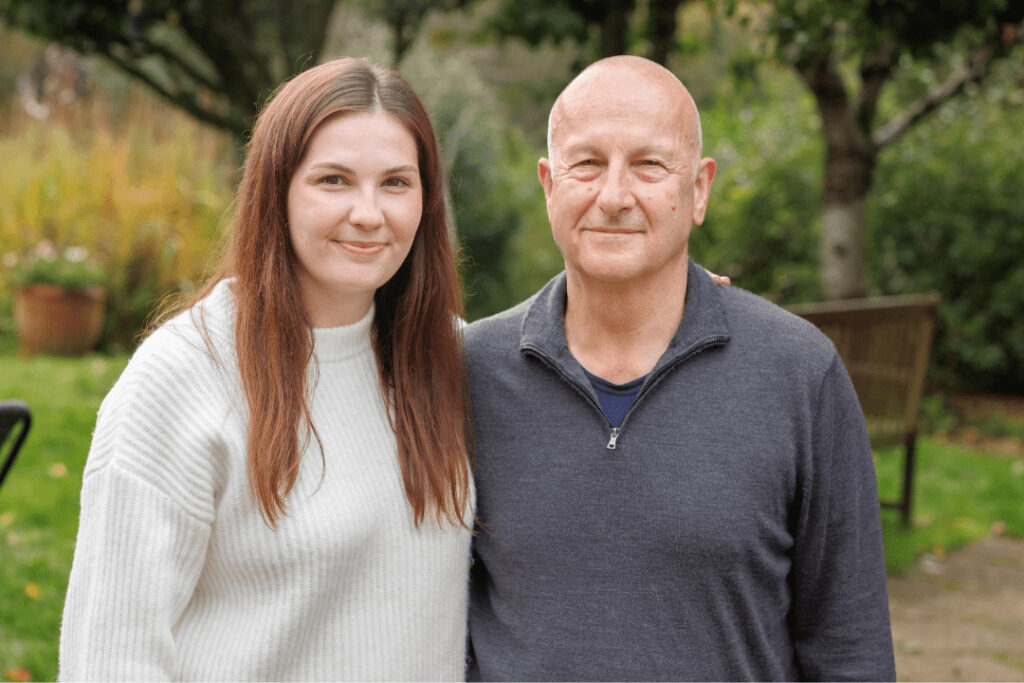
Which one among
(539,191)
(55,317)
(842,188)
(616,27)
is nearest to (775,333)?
(616,27)

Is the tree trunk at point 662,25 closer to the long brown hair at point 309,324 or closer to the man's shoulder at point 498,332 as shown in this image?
the man's shoulder at point 498,332

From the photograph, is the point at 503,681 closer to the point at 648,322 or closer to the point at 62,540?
the point at 648,322

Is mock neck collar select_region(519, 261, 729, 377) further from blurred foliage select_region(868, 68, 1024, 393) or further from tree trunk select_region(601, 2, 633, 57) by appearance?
blurred foliage select_region(868, 68, 1024, 393)

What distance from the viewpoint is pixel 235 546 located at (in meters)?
1.82

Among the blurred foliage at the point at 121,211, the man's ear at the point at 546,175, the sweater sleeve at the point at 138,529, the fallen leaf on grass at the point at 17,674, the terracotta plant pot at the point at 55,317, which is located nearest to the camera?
the sweater sleeve at the point at 138,529

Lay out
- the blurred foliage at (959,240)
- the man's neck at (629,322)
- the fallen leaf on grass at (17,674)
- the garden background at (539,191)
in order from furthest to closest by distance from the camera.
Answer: the blurred foliage at (959,240)
the garden background at (539,191)
the fallen leaf on grass at (17,674)
the man's neck at (629,322)

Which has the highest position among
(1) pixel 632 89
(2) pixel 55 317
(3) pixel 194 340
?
(1) pixel 632 89

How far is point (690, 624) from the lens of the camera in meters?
1.98

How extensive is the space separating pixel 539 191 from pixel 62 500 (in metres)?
7.22

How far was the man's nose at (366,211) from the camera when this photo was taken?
1.92 m

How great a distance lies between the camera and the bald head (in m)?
2.06

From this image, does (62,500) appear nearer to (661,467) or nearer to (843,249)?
(661,467)

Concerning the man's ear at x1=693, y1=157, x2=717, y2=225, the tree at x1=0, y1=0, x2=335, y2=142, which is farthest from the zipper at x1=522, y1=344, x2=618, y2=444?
the tree at x1=0, y1=0, x2=335, y2=142

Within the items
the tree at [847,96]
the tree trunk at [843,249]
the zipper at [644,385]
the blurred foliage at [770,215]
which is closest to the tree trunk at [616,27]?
the tree at [847,96]
